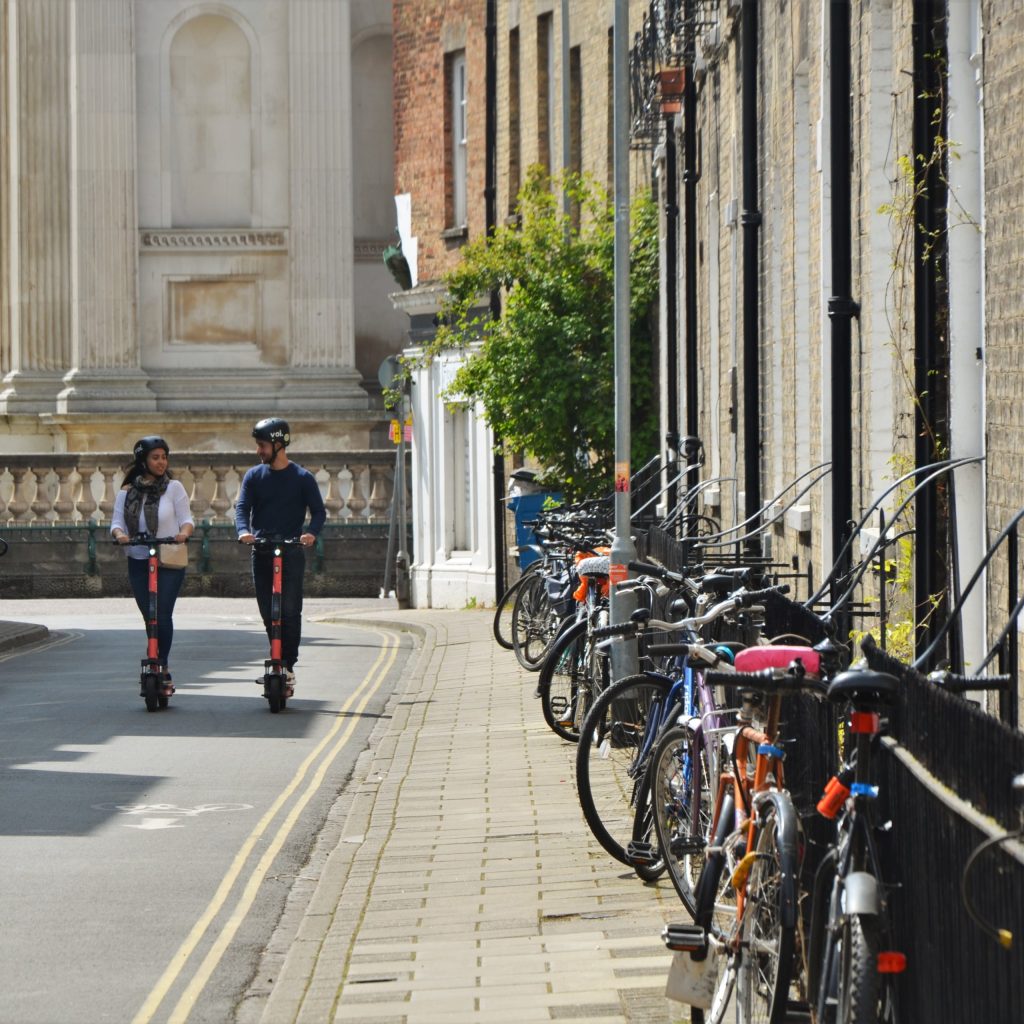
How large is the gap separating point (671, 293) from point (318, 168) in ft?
65.0

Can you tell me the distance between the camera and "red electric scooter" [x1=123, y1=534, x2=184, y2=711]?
15.9 meters

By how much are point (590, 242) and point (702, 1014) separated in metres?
19.8

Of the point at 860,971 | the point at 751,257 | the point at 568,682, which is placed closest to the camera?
the point at 860,971

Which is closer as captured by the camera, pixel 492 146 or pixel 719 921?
pixel 719 921

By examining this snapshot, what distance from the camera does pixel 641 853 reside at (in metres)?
8.84

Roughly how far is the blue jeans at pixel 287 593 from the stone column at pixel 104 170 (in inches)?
1006

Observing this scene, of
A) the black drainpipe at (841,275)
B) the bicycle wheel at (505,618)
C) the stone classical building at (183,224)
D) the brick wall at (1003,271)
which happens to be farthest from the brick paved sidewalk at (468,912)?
the stone classical building at (183,224)

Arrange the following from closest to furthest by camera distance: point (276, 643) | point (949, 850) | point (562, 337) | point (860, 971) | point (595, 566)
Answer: point (949, 850) < point (860, 971) < point (595, 566) < point (276, 643) < point (562, 337)

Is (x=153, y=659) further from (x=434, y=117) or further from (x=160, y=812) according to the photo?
(x=434, y=117)

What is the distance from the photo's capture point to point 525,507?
25.3m

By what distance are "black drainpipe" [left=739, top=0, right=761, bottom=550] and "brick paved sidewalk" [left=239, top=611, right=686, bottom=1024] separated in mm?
2747

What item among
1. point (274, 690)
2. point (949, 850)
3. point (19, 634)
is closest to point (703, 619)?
point (949, 850)

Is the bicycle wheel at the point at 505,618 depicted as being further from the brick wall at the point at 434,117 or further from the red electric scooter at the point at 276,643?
the brick wall at the point at 434,117

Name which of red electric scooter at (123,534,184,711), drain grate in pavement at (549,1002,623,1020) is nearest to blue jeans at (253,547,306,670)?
red electric scooter at (123,534,184,711)
